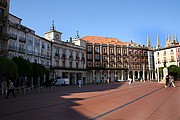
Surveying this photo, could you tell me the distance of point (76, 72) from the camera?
6212cm

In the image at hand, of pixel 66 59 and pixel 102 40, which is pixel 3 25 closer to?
pixel 66 59

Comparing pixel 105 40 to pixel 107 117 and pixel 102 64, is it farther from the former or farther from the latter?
pixel 107 117

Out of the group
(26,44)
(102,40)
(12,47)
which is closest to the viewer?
(12,47)

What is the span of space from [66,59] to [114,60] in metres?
25.7

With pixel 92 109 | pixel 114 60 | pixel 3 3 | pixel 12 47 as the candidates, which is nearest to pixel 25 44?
pixel 12 47

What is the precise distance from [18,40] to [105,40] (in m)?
47.6

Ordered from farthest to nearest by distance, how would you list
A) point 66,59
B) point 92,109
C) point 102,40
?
point 102,40
point 66,59
point 92,109

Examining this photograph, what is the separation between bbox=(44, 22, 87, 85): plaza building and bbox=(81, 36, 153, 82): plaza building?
594cm

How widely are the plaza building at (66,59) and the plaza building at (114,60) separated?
5.94 m

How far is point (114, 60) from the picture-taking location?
3071 inches

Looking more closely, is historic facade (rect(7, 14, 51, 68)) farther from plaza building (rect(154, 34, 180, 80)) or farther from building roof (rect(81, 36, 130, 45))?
plaza building (rect(154, 34, 180, 80))

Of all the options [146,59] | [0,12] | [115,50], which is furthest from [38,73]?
[146,59]

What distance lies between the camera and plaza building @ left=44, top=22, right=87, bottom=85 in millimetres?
54562

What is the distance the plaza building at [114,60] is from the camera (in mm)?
73125
